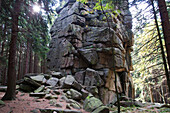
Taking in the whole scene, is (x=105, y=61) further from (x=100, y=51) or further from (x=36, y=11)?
(x=36, y=11)

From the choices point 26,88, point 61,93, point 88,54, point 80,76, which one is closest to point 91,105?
point 61,93

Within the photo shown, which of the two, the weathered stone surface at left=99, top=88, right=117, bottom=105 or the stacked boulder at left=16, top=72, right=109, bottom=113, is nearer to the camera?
the stacked boulder at left=16, top=72, right=109, bottom=113

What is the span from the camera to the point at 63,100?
777 centimetres

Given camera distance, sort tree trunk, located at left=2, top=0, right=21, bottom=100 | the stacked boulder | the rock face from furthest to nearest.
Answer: the rock face
the stacked boulder
tree trunk, located at left=2, top=0, right=21, bottom=100

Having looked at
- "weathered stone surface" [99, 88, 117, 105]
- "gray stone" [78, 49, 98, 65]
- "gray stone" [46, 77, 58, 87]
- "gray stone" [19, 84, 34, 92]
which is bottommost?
"weathered stone surface" [99, 88, 117, 105]

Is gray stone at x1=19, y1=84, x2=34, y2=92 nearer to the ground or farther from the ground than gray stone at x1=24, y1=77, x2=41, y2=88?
nearer to the ground

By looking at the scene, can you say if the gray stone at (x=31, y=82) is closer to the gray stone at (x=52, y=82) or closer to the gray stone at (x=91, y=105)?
the gray stone at (x=52, y=82)

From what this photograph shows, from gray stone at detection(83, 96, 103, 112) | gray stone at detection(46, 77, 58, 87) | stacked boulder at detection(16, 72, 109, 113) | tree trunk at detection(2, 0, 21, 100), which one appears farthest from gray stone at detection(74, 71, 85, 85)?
tree trunk at detection(2, 0, 21, 100)

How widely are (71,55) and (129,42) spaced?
1108 cm

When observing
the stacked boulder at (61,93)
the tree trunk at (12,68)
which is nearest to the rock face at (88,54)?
the stacked boulder at (61,93)

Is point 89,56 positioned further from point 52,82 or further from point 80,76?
point 52,82

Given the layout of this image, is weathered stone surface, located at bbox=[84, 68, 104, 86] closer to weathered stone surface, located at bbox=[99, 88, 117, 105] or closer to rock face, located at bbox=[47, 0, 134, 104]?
rock face, located at bbox=[47, 0, 134, 104]

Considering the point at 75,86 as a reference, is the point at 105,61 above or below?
above

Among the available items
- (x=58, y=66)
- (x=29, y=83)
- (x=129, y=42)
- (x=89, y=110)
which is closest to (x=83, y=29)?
(x=58, y=66)
